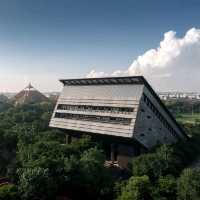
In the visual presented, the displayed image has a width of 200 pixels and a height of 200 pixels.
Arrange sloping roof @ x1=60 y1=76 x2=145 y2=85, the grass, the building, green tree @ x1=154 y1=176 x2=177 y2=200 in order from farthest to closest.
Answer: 1. the grass
2. sloping roof @ x1=60 y1=76 x2=145 y2=85
3. the building
4. green tree @ x1=154 y1=176 x2=177 y2=200

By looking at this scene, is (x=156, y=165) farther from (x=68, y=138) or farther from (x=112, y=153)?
(x=68, y=138)

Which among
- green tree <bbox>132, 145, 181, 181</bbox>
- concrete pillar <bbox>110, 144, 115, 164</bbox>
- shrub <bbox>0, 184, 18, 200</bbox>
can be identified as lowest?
shrub <bbox>0, 184, 18, 200</bbox>

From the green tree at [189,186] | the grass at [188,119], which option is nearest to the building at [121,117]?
the green tree at [189,186]

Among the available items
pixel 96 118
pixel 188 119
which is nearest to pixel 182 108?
A: pixel 188 119

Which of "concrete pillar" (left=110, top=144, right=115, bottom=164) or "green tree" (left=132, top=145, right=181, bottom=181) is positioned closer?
"green tree" (left=132, top=145, right=181, bottom=181)

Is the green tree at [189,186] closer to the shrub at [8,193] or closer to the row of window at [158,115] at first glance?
the shrub at [8,193]

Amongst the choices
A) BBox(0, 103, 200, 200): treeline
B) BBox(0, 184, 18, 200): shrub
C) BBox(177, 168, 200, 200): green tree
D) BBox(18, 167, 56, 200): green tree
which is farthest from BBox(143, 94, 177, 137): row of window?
BBox(0, 184, 18, 200): shrub

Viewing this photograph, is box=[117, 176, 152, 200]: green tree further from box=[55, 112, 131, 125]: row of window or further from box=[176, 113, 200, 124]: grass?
box=[176, 113, 200, 124]: grass

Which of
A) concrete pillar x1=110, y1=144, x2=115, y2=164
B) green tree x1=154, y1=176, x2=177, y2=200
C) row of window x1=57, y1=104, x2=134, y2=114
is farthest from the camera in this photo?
concrete pillar x1=110, y1=144, x2=115, y2=164

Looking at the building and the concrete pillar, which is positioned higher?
the building
